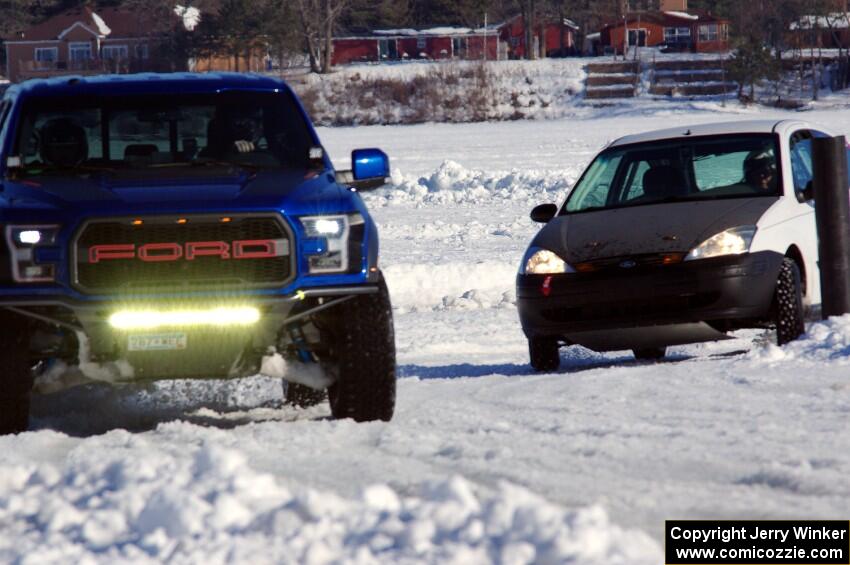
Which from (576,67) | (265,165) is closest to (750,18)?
(576,67)

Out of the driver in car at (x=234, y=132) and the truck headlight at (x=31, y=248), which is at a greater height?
the driver in car at (x=234, y=132)

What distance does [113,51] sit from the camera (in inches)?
3799

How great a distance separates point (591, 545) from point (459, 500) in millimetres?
628

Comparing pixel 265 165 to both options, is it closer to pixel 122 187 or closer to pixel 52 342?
pixel 122 187

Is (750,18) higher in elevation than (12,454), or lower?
higher

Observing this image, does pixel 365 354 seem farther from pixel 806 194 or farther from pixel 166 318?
pixel 806 194

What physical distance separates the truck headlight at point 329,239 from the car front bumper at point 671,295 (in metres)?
2.73

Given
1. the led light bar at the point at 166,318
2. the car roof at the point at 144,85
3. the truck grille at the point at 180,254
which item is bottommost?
the led light bar at the point at 166,318

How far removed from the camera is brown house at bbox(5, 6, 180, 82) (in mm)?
95000

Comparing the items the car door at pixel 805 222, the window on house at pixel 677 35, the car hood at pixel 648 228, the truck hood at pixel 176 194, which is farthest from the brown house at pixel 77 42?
the truck hood at pixel 176 194

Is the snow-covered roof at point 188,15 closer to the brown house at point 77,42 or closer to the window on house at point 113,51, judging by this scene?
the brown house at point 77,42

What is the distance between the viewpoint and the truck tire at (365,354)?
683cm

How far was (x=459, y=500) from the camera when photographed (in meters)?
4.99

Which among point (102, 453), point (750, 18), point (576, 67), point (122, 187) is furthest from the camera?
point (750, 18)
